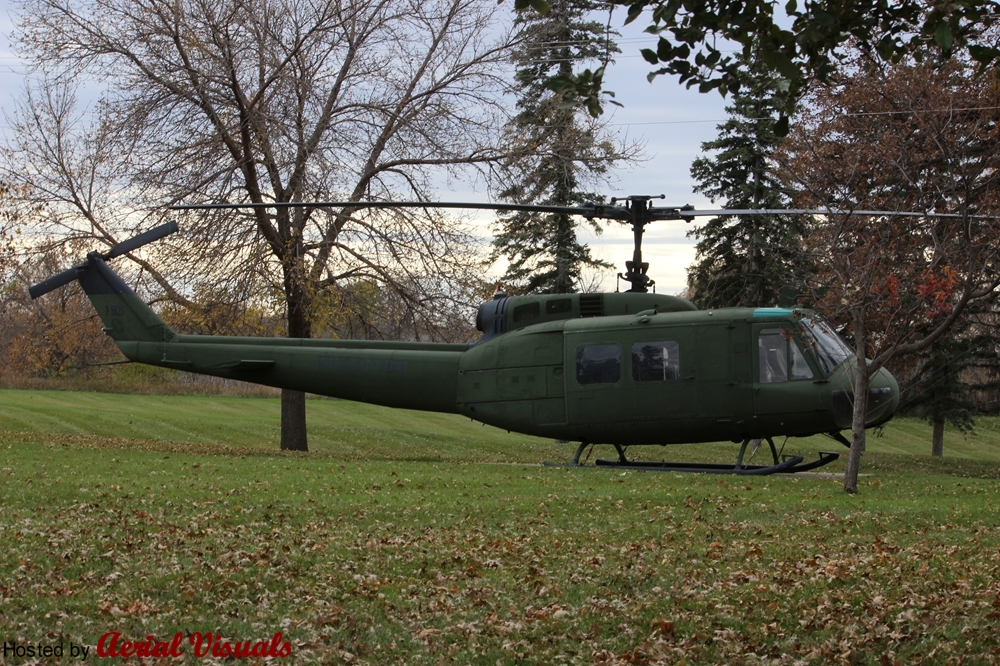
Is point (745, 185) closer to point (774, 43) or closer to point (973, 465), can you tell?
point (973, 465)

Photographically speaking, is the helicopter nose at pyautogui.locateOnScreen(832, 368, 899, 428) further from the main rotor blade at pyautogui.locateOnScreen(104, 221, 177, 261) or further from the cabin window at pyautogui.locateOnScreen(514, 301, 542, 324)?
the main rotor blade at pyautogui.locateOnScreen(104, 221, 177, 261)

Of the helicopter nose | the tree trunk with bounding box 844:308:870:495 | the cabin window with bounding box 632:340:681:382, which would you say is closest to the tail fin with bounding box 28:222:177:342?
the cabin window with bounding box 632:340:681:382

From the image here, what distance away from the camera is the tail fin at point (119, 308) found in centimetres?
2008

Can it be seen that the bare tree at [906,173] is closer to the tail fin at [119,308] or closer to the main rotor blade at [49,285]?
the tail fin at [119,308]

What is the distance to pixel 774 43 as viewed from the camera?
636 centimetres

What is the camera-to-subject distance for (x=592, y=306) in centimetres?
1845

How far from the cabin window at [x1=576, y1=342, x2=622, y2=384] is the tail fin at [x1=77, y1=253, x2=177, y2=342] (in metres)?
7.72

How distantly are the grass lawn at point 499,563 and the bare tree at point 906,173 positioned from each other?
3.87 meters

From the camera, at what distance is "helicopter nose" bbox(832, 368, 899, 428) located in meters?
17.2

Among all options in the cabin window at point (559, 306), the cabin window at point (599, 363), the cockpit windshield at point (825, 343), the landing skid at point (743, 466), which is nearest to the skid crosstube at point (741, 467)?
the landing skid at point (743, 466)

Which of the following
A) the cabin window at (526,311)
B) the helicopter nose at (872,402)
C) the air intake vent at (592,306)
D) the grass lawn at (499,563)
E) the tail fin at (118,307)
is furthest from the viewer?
the tail fin at (118,307)

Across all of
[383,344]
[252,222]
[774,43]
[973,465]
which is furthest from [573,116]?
[774,43]

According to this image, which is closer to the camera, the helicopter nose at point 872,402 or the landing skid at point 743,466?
the helicopter nose at point 872,402

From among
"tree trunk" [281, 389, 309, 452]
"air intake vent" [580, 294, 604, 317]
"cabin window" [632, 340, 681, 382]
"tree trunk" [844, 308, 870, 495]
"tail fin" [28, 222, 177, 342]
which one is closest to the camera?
"tree trunk" [844, 308, 870, 495]
